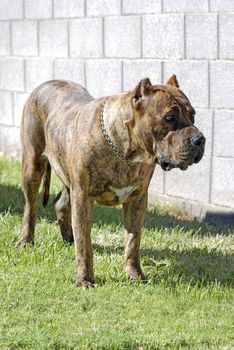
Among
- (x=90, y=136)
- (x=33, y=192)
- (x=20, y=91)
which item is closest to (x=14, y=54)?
(x=20, y=91)

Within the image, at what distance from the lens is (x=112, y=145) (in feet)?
19.7

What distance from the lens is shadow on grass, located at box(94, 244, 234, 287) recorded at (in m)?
6.46

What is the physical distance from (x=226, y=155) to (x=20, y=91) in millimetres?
3800

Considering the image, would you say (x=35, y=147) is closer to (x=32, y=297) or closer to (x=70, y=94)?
(x=70, y=94)

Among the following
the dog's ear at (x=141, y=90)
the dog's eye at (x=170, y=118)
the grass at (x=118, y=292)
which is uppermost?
the dog's ear at (x=141, y=90)

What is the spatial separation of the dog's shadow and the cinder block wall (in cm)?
37

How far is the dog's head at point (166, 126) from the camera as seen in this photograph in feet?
18.4

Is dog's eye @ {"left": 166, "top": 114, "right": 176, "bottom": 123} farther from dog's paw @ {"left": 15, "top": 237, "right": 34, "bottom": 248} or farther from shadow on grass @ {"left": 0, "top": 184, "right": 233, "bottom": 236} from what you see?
shadow on grass @ {"left": 0, "top": 184, "right": 233, "bottom": 236}

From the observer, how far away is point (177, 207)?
8789 mm

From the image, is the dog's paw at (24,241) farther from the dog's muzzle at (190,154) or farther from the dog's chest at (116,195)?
the dog's muzzle at (190,154)

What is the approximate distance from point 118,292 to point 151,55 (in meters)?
3.55

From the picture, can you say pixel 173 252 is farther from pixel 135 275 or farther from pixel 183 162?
pixel 183 162

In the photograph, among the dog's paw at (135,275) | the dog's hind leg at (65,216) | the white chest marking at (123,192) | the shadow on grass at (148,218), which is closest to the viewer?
the white chest marking at (123,192)

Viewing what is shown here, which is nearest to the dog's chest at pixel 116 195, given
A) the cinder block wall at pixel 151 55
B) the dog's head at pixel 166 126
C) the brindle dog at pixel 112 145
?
the brindle dog at pixel 112 145
